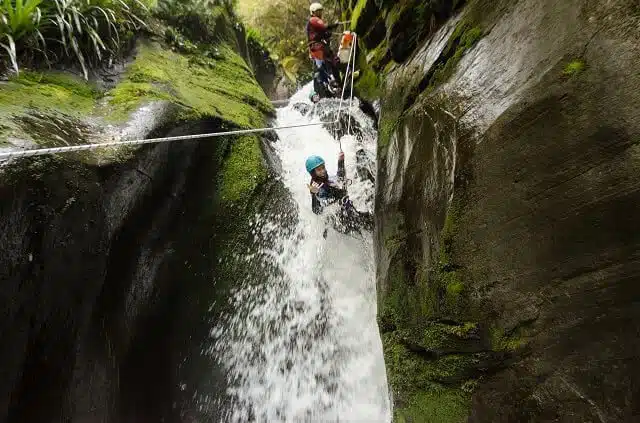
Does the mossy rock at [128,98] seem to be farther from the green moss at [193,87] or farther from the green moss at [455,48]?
the green moss at [455,48]

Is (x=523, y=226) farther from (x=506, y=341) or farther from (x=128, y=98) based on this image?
(x=128, y=98)

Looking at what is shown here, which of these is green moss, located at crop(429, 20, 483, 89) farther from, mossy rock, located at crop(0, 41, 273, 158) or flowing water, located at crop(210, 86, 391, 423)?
mossy rock, located at crop(0, 41, 273, 158)

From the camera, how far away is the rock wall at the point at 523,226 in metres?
1.69

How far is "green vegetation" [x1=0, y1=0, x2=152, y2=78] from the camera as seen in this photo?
3920 mm

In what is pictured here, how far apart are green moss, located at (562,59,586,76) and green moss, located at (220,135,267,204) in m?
4.40

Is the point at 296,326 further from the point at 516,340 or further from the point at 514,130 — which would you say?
the point at 514,130

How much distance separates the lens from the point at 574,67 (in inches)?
76.6

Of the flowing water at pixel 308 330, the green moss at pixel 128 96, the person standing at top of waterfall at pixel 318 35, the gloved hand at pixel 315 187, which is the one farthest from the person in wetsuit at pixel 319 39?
the gloved hand at pixel 315 187

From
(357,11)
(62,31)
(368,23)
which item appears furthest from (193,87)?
(357,11)

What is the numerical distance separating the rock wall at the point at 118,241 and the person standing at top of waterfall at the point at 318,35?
10.4 ft

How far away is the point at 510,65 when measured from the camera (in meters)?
2.50

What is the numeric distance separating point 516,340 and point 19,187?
3924mm

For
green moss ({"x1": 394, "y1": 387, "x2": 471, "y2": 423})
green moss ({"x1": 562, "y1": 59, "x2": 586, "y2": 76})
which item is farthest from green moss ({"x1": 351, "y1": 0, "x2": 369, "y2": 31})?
green moss ({"x1": 394, "y1": 387, "x2": 471, "y2": 423})

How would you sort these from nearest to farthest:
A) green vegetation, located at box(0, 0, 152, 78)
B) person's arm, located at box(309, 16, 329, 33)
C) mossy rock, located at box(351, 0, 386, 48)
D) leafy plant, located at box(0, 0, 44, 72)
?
leafy plant, located at box(0, 0, 44, 72) → green vegetation, located at box(0, 0, 152, 78) → mossy rock, located at box(351, 0, 386, 48) → person's arm, located at box(309, 16, 329, 33)
